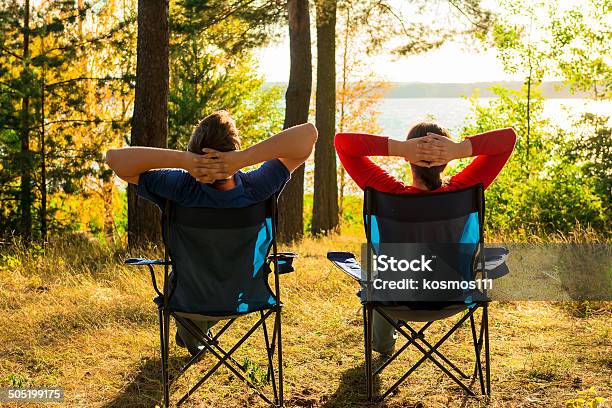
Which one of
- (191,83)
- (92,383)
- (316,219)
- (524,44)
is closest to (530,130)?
(524,44)

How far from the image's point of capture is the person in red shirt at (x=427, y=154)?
9.26 ft

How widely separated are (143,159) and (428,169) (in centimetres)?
106

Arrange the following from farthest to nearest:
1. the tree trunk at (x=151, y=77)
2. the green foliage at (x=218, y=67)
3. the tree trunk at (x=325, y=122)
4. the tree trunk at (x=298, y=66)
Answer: the tree trunk at (x=325, y=122) < the green foliage at (x=218, y=67) < the tree trunk at (x=298, y=66) < the tree trunk at (x=151, y=77)

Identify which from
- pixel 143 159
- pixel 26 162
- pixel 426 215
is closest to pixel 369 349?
pixel 426 215

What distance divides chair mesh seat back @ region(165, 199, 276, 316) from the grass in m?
0.43

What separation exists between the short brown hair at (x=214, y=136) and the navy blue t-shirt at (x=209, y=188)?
0.43ft

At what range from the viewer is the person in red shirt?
2822 mm

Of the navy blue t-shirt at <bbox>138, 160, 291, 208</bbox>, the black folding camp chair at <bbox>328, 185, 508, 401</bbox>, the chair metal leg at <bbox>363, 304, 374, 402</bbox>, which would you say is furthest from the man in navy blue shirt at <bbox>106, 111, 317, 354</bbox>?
the chair metal leg at <bbox>363, 304, 374, 402</bbox>

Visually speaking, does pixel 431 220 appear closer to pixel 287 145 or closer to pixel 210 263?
pixel 287 145

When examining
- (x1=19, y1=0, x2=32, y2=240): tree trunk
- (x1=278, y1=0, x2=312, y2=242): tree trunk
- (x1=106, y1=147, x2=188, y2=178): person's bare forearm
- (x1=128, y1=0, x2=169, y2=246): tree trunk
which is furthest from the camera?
(x1=19, y1=0, x2=32, y2=240): tree trunk

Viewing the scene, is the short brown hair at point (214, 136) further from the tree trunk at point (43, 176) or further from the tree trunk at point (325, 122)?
the tree trunk at point (43, 176)

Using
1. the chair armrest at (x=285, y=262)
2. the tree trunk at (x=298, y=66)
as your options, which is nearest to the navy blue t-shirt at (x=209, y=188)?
the chair armrest at (x=285, y=262)

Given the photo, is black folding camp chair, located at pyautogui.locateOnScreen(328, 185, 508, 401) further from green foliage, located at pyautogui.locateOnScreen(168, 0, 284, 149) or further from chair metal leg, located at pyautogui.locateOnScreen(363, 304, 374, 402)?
green foliage, located at pyautogui.locateOnScreen(168, 0, 284, 149)

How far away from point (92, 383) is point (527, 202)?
7.13 m
